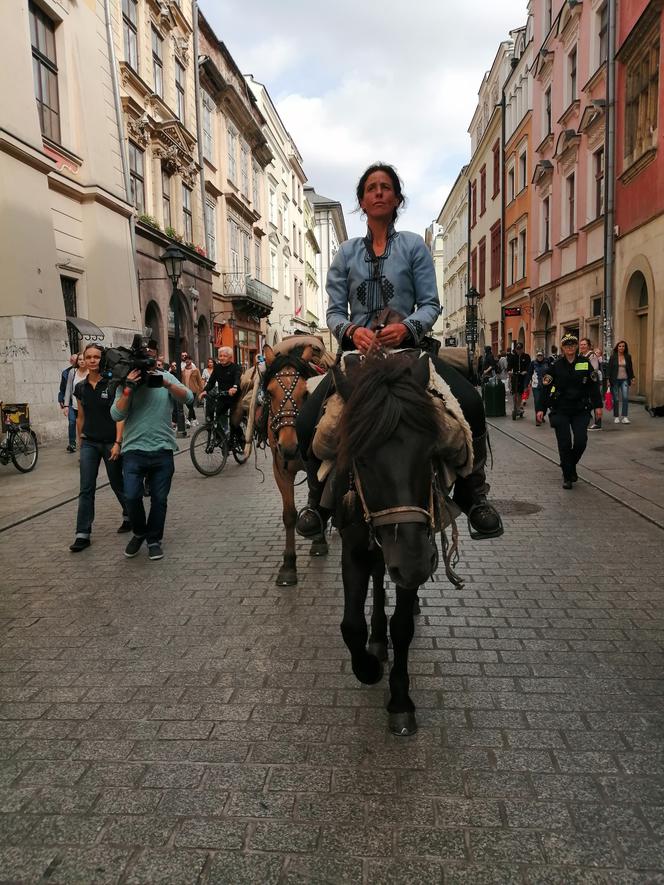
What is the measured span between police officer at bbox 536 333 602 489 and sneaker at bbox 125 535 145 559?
5.57 meters

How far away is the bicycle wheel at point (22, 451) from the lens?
11.0 metres

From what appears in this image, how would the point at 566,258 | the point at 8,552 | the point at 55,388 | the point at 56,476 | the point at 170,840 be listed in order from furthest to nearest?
the point at 566,258 < the point at 55,388 < the point at 56,476 < the point at 8,552 < the point at 170,840

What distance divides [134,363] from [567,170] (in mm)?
23562

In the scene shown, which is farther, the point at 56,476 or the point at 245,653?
the point at 56,476

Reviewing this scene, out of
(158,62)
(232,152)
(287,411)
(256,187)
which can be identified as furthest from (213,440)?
(256,187)

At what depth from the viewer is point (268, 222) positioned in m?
43.8

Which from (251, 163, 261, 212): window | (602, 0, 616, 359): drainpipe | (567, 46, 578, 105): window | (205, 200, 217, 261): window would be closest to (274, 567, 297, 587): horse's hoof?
(602, 0, 616, 359): drainpipe

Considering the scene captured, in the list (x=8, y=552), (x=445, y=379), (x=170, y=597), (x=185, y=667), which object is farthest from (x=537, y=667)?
(x=8, y=552)

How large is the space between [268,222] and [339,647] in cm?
4331

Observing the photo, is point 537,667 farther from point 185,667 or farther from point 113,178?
point 113,178

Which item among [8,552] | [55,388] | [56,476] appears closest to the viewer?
[8,552]

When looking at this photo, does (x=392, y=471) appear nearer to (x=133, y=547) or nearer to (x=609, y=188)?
(x=133, y=547)

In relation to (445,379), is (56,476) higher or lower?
lower

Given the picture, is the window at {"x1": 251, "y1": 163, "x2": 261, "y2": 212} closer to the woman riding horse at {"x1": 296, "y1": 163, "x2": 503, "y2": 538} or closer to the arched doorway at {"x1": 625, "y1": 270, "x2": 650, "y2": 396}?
the arched doorway at {"x1": 625, "y1": 270, "x2": 650, "y2": 396}
